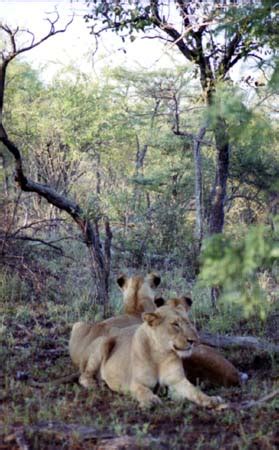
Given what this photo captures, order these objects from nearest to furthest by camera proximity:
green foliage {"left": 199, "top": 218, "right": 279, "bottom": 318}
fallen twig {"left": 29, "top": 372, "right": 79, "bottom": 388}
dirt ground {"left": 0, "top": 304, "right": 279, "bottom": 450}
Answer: green foliage {"left": 199, "top": 218, "right": 279, "bottom": 318} → dirt ground {"left": 0, "top": 304, "right": 279, "bottom": 450} → fallen twig {"left": 29, "top": 372, "right": 79, "bottom": 388}

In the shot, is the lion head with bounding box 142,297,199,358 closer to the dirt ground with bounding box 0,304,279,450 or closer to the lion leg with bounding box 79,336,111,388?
the dirt ground with bounding box 0,304,279,450

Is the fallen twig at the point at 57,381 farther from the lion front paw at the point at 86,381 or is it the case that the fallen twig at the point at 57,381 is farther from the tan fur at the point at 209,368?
the tan fur at the point at 209,368

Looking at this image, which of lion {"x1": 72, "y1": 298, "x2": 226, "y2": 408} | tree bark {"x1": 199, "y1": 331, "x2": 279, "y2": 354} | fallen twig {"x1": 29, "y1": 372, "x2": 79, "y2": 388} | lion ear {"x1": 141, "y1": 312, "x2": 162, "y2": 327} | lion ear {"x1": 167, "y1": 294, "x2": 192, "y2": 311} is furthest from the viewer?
tree bark {"x1": 199, "y1": 331, "x2": 279, "y2": 354}

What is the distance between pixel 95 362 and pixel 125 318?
2.60ft

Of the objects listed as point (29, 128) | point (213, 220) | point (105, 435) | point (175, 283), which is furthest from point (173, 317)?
point (29, 128)

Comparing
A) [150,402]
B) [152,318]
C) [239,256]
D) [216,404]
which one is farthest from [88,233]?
[239,256]

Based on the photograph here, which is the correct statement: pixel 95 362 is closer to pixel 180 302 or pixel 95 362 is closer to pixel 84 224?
pixel 180 302

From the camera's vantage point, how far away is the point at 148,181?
19.2m

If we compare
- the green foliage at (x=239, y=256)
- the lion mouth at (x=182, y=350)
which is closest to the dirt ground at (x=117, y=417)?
the lion mouth at (x=182, y=350)

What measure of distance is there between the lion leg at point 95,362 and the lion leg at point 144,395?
689 mm

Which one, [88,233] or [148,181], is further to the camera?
[148,181]

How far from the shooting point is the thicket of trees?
5117mm

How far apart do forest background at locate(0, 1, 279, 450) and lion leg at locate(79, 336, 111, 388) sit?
104 centimetres

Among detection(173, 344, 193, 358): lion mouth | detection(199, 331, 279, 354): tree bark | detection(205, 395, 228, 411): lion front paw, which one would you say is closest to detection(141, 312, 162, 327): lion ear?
detection(173, 344, 193, 358): lion mouth
